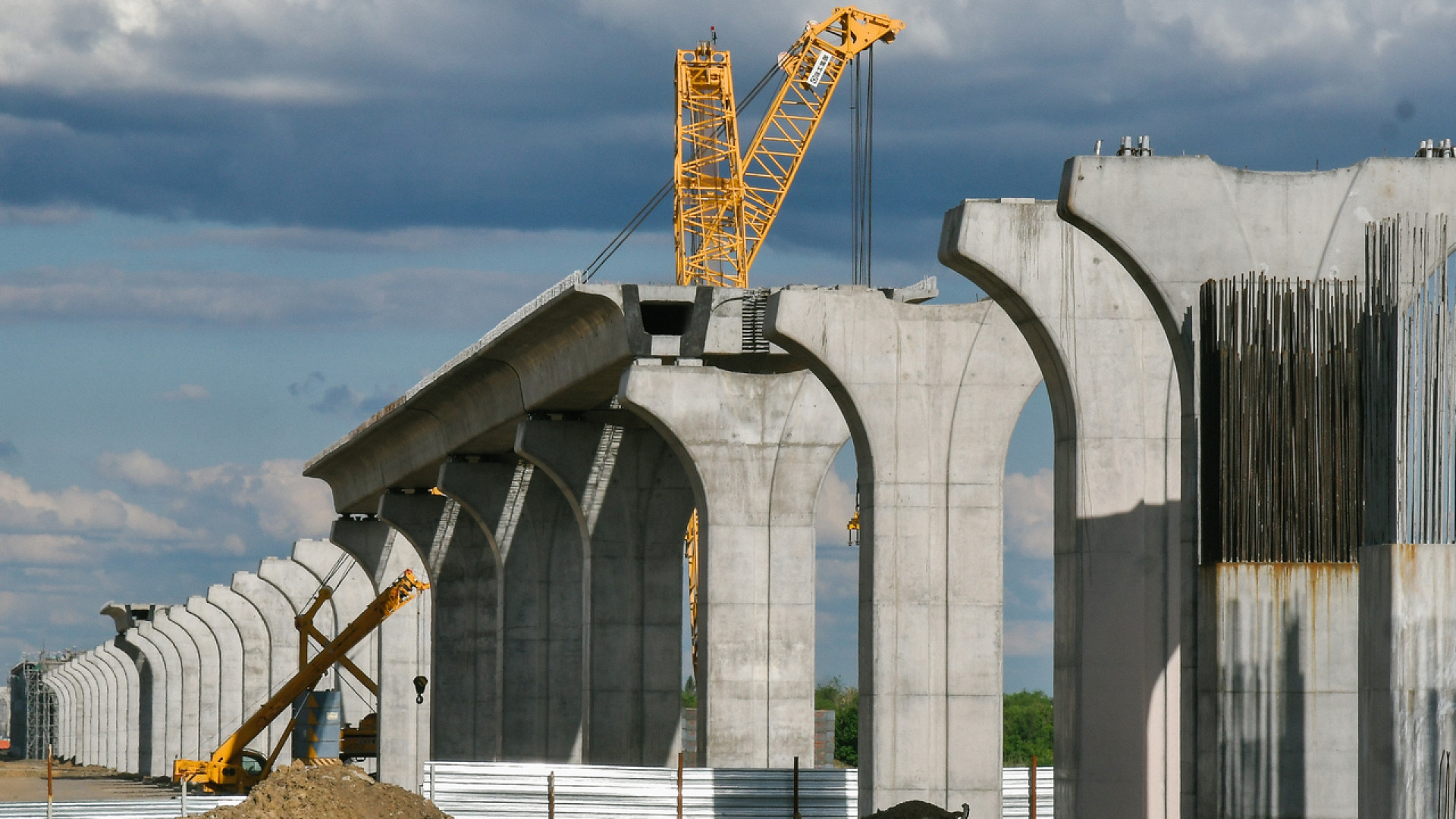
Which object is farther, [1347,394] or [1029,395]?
[1029,395]

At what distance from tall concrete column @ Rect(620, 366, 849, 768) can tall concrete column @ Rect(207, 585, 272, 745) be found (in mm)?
52150

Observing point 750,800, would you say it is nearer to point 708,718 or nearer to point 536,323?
point 708,718

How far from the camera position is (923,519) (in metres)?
30.2

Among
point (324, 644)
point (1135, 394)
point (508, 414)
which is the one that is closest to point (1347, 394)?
point (1135, 394)

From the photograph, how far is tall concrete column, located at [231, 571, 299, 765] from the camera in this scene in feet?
271

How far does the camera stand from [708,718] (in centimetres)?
3638

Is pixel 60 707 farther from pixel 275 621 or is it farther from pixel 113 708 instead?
pixel 275 621

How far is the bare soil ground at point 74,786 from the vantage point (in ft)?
241

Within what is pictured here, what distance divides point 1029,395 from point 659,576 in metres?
13.8

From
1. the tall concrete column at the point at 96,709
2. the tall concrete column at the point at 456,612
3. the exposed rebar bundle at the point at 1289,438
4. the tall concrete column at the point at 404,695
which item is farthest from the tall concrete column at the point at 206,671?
the exposed rebar bundle at the point at 1289,438

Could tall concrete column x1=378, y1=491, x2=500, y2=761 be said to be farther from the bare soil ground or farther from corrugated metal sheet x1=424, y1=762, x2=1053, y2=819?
corrugated metal sheet x1=424, y1=762, x2=1053, y2=819

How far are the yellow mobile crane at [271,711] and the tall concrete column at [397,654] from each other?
0.93 meters

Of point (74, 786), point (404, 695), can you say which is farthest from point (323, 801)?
point (74, 786)

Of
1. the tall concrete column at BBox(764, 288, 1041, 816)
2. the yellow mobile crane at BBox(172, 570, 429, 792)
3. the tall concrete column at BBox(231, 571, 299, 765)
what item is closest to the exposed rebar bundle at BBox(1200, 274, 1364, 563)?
the tall concrete column at BBox(764, 288, 1041, 816)
